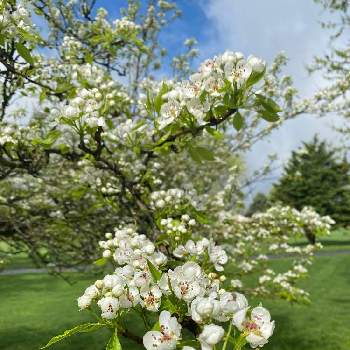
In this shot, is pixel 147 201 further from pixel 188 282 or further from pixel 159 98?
pixel 188 282

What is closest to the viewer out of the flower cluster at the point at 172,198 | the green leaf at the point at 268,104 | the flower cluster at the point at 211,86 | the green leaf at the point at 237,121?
the flower cluster at the point at 211,86

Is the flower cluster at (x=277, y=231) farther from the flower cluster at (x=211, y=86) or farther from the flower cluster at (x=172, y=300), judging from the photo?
the flower cluster at (x=172, y=300)

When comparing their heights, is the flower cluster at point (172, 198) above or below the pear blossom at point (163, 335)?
above

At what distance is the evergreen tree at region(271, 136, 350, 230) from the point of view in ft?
Answer: 120

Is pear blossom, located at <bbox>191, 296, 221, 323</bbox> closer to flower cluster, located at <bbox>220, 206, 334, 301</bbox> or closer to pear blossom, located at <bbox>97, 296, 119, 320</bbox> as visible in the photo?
pear blossom, located at <bbox>97, 296, 119, 320</bbox>

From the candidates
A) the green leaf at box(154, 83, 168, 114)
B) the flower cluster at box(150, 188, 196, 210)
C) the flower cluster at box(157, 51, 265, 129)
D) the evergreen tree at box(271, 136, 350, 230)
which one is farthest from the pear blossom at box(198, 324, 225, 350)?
the evergreen tree at box(271, 136, 350, 230)

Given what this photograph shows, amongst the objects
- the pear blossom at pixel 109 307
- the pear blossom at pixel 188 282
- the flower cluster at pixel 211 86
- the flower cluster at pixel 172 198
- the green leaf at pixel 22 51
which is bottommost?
the pear blossom at pixel 109 307

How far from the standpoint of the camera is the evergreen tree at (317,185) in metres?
36.5

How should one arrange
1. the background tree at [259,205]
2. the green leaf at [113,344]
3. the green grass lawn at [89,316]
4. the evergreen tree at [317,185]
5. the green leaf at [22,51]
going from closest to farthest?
the green leaf at [113,344] → the green leaf at [22,51] → the green grass lawn at [89,316] → the background tree at [259,205] → the evergreen tree at [317,185]

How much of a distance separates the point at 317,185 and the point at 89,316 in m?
27.4

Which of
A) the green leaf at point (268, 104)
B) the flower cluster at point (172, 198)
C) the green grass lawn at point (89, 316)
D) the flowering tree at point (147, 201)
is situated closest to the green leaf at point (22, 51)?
the flowering tree at point (147, 201)

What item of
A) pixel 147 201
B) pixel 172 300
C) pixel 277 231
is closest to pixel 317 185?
pixel 277 231

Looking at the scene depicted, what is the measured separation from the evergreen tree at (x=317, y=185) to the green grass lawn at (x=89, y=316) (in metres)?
15.6

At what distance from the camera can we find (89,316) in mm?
13531
